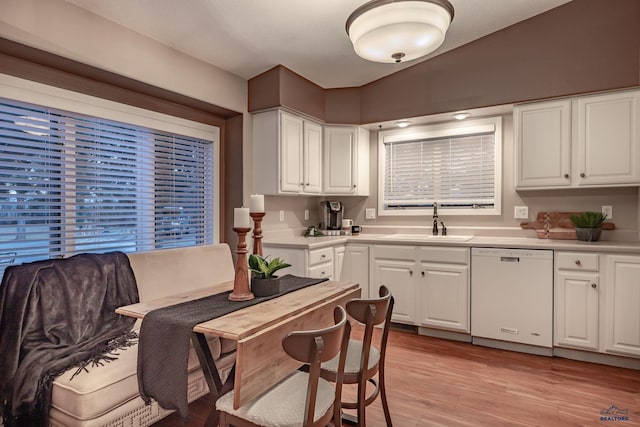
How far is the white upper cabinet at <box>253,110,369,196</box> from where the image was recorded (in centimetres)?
353

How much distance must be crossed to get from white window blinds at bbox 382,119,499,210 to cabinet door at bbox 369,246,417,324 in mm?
831

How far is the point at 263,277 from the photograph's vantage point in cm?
191

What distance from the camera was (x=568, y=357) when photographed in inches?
117

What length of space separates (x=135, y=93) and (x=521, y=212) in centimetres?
351

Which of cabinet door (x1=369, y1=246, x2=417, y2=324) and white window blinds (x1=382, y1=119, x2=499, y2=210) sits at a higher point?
white window blinds (x1=382, y1=119, x2=499, y2=210)

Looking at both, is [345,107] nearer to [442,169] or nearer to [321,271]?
[442,169]

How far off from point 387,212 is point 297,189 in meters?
1.16

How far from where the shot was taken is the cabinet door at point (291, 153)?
3.54 m

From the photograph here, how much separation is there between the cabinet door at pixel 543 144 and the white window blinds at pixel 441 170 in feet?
1.38

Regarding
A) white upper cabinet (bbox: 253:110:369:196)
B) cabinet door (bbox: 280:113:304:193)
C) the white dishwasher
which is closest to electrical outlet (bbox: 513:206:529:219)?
the white dishwasher

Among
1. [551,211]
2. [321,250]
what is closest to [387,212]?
[321,250]

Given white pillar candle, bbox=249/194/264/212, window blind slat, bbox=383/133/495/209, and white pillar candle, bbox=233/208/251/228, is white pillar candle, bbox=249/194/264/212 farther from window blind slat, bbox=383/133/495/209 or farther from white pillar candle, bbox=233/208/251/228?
window blind slat, bbox=383/133/495/209

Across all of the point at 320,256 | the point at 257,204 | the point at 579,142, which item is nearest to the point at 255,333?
the point at 257,204

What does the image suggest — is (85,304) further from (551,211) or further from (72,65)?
(551,211)
